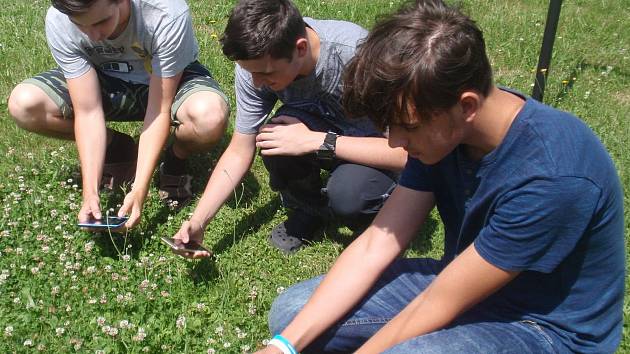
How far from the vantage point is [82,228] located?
3521 millimetres

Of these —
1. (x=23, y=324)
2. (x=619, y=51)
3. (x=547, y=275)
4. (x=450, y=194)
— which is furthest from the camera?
(x=619, y=51)

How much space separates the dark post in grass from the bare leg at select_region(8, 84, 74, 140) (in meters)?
2.76

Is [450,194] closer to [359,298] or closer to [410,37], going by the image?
[359,298]

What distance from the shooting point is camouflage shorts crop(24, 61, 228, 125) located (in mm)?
3902

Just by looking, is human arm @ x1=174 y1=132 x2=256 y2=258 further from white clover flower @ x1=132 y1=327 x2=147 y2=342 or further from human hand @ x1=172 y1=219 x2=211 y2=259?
white clover flower @ x1=132 y1=327 x2=147 y2=342

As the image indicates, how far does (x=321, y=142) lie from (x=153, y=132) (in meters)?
0.91

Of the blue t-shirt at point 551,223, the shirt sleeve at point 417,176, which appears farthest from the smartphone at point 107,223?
the blue t-shirt at point 551,223

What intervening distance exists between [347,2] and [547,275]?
15.1ft

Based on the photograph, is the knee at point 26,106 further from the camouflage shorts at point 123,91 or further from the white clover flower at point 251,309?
the white clover flower at point 251,309

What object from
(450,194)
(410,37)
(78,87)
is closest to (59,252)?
(78,87)

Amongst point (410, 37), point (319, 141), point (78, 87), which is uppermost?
point (410, 37)

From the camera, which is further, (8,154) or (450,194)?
(8,154)

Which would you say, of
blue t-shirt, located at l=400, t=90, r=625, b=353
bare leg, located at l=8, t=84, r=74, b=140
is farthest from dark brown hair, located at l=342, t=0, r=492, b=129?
bare leg, located at l=8, t=84, r=74, b=140

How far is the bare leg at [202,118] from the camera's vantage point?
12.4 feet
